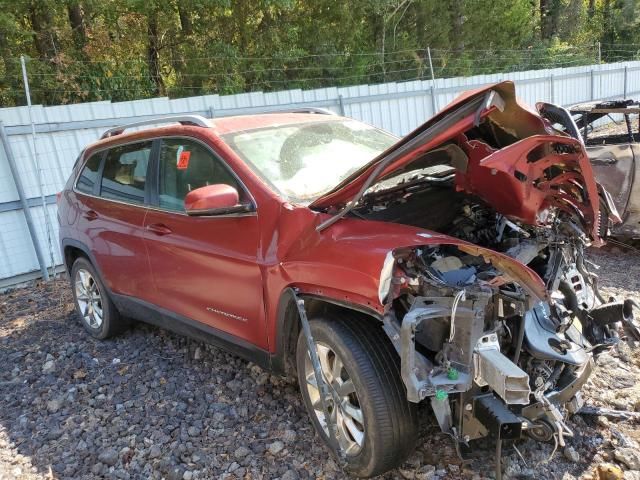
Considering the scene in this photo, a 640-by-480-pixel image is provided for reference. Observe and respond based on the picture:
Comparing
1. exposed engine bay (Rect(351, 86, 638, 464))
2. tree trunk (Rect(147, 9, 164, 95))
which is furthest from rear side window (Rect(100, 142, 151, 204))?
tree trunk (Rect(147, 9, 164, 95))

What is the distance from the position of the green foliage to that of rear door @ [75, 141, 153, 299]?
7378mm

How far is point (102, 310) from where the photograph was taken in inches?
187

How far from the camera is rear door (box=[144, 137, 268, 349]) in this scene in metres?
3.08

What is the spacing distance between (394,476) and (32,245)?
6.31m

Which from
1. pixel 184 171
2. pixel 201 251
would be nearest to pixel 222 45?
pixel 184 171

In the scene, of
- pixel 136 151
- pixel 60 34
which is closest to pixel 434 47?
pixel 60 34

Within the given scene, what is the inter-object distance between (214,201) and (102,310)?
2459 mm

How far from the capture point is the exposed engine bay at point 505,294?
7.31 ft

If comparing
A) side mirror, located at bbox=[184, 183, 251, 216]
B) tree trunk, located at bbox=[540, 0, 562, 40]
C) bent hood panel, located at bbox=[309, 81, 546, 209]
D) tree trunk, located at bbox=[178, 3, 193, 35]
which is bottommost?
side mirror, located at bbox=[184, 183, 251, 216]

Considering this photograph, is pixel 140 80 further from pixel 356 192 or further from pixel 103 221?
pixel 356 192

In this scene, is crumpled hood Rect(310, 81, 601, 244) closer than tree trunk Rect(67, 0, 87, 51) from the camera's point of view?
Yes

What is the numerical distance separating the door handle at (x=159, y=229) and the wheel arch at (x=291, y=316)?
1182 mm

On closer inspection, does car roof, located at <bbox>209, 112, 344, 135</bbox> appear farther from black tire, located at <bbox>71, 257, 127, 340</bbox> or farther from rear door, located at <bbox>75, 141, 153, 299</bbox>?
black tire, located at <bbox>71, 257, 127, 340</bbox>

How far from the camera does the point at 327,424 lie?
271 cm
